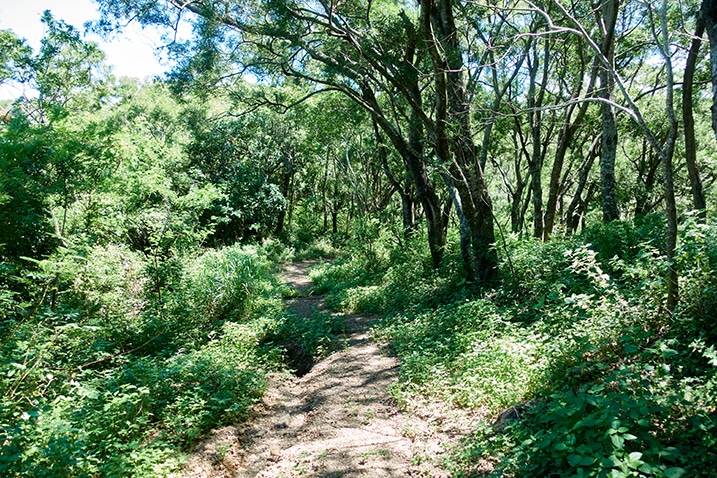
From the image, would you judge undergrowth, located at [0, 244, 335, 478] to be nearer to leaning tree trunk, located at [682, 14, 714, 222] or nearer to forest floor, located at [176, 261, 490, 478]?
forest floor, located at [176, 261, 490, 478]

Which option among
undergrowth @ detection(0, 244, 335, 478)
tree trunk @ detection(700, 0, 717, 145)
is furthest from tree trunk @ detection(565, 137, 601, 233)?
undergrowth @ detection(0, 244, 335, 478)

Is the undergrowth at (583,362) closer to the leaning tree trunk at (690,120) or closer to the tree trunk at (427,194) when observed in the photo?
the leaning tree trunk at (690,120)

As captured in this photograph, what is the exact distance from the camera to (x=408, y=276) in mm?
10945

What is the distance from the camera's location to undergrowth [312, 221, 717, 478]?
261 cm

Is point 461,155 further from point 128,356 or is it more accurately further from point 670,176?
point 128,356

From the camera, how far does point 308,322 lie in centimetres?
859

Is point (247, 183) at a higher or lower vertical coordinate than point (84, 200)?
higher

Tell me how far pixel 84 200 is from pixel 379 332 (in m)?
6.89

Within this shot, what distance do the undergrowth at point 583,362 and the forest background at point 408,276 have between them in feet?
0.08

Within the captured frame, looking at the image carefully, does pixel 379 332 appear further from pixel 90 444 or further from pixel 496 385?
pixel 90 444

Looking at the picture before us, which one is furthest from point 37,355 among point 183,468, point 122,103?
point 122,103

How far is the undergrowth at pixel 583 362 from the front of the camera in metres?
2.61

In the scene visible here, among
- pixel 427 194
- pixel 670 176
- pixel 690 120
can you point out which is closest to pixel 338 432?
pixel 670 176

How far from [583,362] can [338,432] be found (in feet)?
9.01
